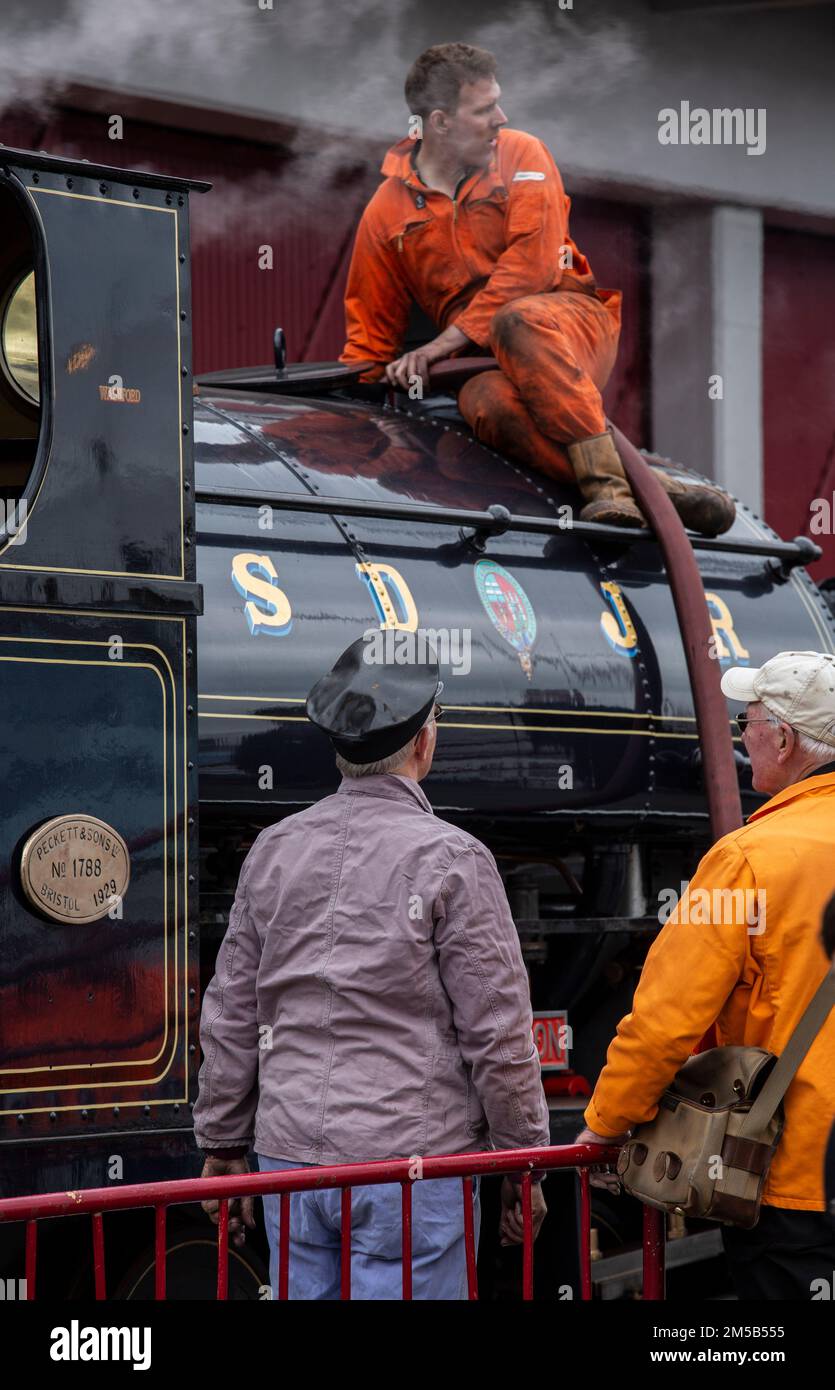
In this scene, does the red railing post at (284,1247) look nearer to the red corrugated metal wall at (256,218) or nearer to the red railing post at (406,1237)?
the red railing post at (406,1237)

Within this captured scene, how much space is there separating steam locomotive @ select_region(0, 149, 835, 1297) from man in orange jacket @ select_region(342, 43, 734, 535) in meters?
0.13

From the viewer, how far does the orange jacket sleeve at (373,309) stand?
19.9ft

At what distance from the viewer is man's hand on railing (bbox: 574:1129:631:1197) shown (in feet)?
10.4

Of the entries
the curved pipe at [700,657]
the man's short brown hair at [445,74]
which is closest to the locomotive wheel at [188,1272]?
the curved pipe at [700,657]

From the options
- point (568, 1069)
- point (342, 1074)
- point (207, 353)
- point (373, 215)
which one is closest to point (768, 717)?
point (342, 1074)

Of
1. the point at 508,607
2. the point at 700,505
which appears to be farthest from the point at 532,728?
the point at 700,505

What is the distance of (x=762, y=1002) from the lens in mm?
3018

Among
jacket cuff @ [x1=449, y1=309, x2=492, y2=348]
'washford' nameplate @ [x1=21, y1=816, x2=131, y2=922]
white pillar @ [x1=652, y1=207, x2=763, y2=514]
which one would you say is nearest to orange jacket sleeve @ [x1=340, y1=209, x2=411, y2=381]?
jacket cuff @ [x1=449, y1=309, x2=492, y2=348]

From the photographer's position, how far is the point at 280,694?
4.55 metres

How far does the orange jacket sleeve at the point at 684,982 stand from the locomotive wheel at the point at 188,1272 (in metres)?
1.44

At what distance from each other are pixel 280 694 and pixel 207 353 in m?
5.47

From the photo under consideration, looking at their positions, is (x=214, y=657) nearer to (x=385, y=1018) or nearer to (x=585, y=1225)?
(x=385, y=1018)

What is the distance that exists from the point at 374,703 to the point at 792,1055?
95cm

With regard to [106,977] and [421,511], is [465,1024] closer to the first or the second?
[106,977]
